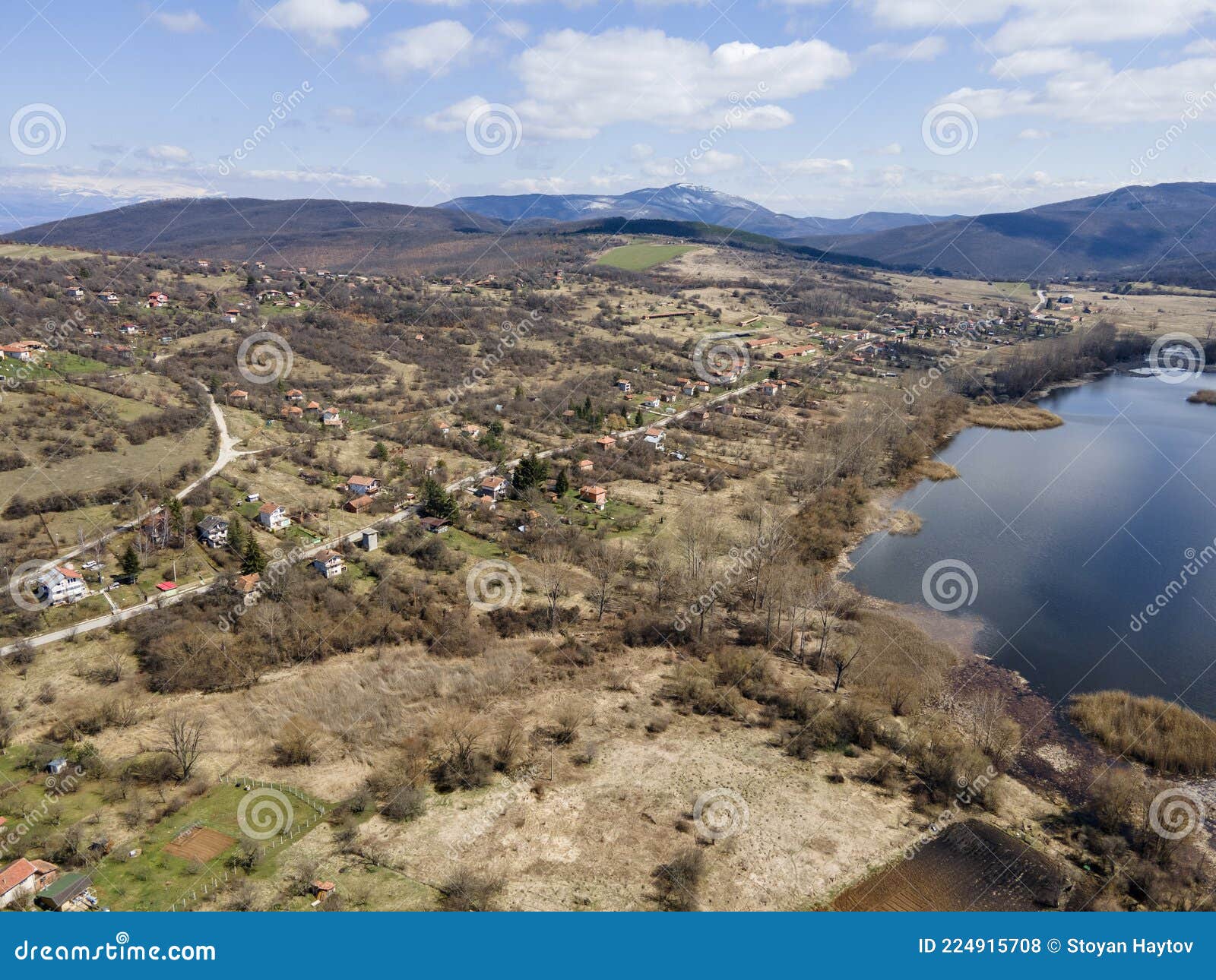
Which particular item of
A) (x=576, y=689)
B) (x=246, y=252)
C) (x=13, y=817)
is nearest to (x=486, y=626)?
(x=576, y=689)

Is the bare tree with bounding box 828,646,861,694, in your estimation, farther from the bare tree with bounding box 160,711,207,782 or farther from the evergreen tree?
the bare tree with bounding box 160,711,207,782

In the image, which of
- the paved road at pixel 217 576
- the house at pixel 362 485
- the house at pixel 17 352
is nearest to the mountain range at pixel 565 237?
the house at pixel 17 352

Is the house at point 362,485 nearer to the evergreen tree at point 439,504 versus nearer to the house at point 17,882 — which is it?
the evergreen tree at point 439,504

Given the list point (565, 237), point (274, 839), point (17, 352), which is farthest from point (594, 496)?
point (565, 237)

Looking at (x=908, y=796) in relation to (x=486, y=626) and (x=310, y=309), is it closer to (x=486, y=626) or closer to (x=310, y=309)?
(x=486, y=626)

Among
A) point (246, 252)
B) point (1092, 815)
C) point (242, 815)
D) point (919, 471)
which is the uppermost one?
point (246, 252)
